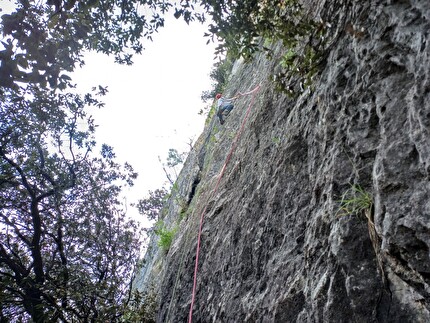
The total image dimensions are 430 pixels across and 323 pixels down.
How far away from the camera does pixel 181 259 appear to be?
6.09 m

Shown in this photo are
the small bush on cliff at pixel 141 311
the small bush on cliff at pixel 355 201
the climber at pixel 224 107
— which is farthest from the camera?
the climber at pixel 224 107

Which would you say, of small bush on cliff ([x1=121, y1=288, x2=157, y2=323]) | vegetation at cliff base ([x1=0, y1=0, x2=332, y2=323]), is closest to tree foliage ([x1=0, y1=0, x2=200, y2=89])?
vegetation at cliff base ([x1=0, y1=0, x2=332, y2=323])

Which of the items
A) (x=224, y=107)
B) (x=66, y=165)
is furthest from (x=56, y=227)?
(x=224, y=107)

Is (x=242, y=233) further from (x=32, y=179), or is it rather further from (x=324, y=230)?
(x=32, y=179)

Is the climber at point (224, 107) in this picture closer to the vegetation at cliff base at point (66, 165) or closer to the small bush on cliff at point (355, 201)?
the vegetation at cliff base at point (66, 165)

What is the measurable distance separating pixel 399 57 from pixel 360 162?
A: 2.08 ft

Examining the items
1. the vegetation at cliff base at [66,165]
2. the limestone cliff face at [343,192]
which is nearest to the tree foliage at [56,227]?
the vegetation at cliff base at [66,165]

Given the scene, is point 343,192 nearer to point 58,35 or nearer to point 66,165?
point 58,35

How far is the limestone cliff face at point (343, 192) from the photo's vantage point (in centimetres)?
188

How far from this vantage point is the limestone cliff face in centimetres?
188

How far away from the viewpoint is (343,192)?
2.42 metres

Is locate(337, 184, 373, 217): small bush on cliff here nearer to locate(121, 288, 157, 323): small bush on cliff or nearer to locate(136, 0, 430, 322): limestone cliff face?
locate(136, 0, 430, 322): limestone cliff face

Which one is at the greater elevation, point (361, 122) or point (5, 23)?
point (5, 23)

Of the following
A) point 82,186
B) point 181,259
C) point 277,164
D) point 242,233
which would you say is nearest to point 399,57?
point 277,164
